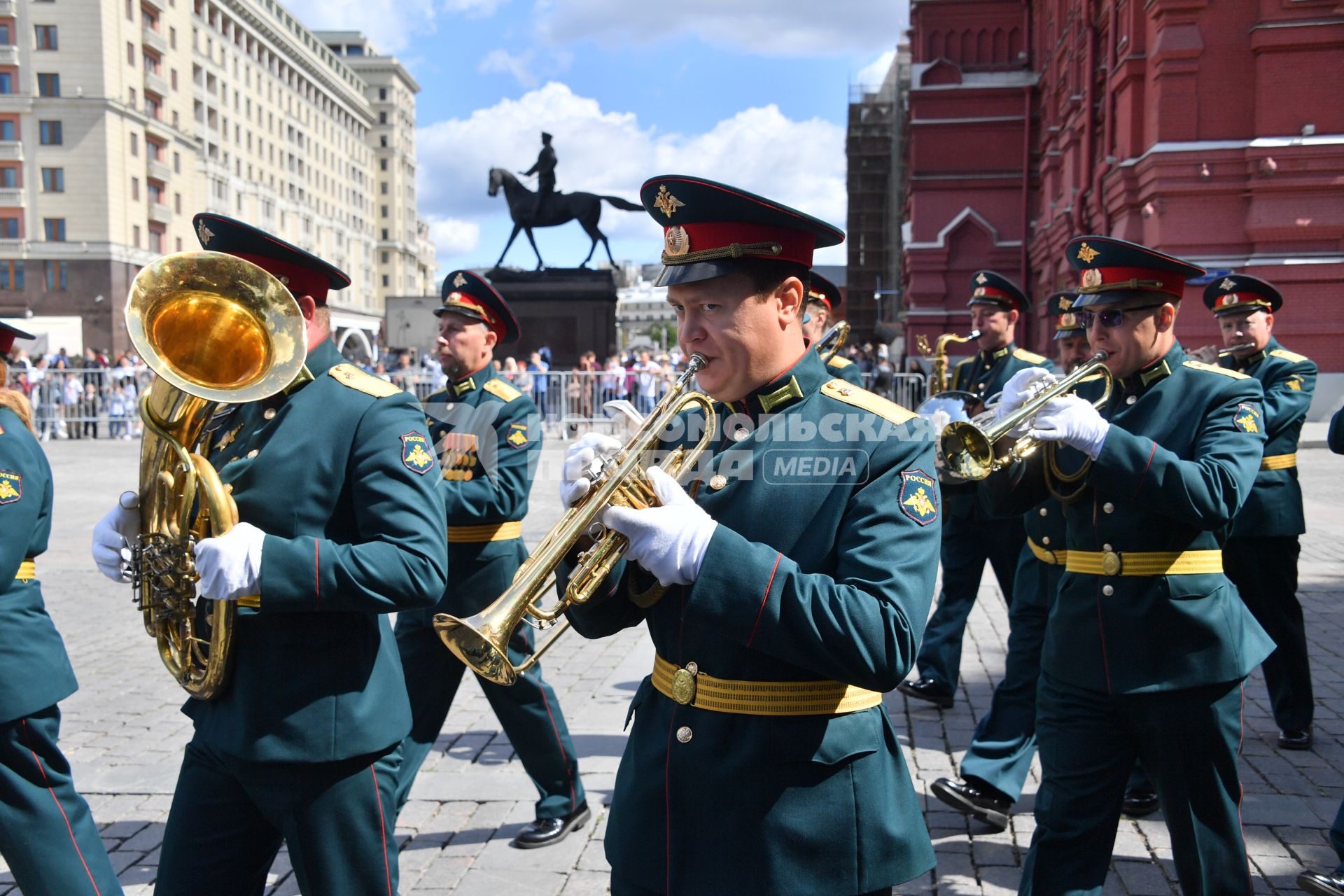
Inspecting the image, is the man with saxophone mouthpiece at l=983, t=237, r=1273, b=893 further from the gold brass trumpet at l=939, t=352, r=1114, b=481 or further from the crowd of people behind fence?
the crowd of people behind fence

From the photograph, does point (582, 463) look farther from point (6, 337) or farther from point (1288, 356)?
point (1288, 356)

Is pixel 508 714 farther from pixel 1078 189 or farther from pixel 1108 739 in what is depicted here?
pixel 1078 189

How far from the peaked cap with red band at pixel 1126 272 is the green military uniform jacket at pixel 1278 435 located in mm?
2145

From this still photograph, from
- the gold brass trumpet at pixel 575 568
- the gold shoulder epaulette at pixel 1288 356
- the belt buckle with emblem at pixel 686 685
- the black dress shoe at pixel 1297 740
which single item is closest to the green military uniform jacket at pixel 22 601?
the gold brass trumpet at pixel 575 568

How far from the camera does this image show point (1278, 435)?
6.54 metres

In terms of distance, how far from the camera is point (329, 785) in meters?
2.88

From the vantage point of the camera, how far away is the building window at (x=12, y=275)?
193 ft

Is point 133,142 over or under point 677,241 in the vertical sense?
over

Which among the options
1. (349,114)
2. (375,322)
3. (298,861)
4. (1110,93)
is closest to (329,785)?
(298,861)

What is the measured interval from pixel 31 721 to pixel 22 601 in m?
0.38

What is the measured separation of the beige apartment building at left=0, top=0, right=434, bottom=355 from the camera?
58.5 meters

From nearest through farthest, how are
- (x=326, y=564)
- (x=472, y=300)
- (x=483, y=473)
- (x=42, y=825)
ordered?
(x=326, y=564) < (x=42, y=825) < (x=483, y=473) < (x=472, y=300)

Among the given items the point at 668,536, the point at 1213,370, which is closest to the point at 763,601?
the point at 668,536

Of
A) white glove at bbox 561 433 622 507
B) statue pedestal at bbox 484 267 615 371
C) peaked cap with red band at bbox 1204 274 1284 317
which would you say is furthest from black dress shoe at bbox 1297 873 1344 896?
statue pedestal at bbox 484 267 615 371
